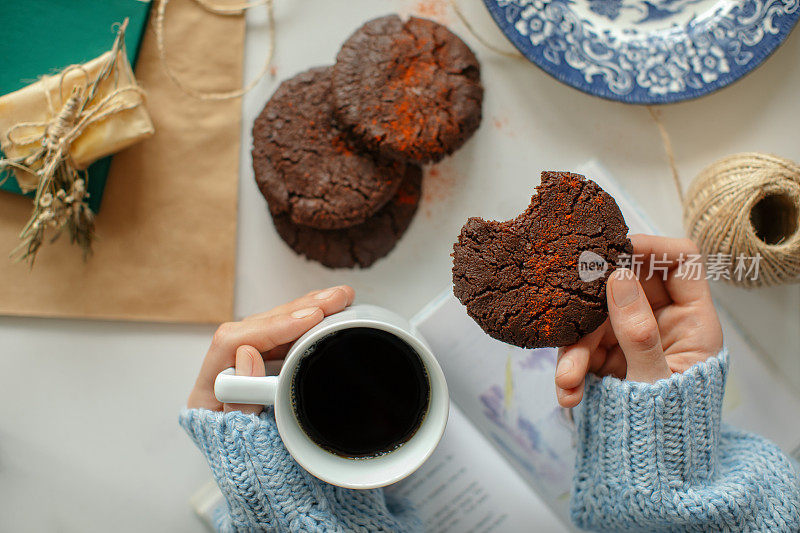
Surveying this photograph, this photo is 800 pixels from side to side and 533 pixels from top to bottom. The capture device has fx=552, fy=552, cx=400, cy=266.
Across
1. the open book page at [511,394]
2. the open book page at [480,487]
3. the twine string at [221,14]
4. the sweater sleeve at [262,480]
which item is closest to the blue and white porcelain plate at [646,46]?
the open book page at [511,394]

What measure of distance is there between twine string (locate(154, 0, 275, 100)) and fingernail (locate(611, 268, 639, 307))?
2.74 feet

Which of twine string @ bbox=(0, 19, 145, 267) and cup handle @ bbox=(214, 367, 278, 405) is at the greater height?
A: twine string @ bbox=(0, 19, 145, 267)

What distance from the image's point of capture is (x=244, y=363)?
2.63ft

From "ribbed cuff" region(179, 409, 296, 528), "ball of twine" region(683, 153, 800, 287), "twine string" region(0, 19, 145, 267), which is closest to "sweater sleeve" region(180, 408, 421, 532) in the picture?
"ribbed cuff" region(179, 409, 296, 528)

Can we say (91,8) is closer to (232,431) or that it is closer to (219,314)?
(219,314)

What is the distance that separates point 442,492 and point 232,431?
49cm

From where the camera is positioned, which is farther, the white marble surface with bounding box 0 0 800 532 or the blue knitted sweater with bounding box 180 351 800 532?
the white marble surface with bounding box 0 0 800 532

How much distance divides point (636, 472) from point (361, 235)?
66cm

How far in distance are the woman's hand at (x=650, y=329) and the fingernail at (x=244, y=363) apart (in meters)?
0.45

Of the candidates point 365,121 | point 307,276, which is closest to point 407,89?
point 365,121

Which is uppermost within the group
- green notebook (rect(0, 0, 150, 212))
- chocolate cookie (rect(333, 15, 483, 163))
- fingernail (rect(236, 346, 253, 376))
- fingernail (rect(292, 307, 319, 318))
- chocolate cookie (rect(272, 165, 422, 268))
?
green notebook (rect(0, 0, 150, 212))

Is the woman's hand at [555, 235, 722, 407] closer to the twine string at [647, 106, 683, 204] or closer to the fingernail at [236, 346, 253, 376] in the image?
the twine string at [647, 106, 683, 204]

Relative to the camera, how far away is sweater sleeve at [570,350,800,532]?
82cm

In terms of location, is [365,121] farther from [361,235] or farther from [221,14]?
[221,14]
